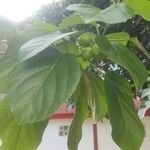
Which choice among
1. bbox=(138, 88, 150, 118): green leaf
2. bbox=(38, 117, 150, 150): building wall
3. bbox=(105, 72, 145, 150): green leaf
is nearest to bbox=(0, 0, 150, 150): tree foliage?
bbox=(105, 72, 145, 150): green leaf

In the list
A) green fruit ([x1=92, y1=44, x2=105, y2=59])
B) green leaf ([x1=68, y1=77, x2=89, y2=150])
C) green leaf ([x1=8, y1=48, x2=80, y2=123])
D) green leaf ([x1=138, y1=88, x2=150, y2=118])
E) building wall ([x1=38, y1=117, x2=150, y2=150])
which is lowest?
building wall ([x1=38, y1=117, x2=150, y2=150])

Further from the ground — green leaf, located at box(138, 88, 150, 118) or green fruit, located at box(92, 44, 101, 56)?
green fruit, located at box(92, 44, 101, 56)

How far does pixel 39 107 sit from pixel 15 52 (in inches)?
2.1

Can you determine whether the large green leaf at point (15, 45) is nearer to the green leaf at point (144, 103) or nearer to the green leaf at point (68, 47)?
the green leaf at point (68, 47)

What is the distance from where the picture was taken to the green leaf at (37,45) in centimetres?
32

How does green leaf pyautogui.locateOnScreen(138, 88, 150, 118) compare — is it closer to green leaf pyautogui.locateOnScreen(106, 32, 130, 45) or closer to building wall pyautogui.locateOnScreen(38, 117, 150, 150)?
green leaf pyautogui.locateOnScreen(106, 32, 130, 45)

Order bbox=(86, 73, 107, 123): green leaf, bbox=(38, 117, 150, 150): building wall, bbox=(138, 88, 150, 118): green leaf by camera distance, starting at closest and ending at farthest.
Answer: bbox=(86, 73, 107, 123): green leaf < bbox=(138, 88, 150, 118): green leaf < bbox=(38, 117, 150, 150): building wall

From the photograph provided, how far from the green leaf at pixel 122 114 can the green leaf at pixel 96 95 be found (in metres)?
0.02

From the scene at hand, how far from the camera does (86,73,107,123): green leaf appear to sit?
1.38 ft

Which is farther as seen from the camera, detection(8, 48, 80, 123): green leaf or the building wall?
the building wall

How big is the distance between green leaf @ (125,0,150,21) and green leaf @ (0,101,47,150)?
13 centimetres

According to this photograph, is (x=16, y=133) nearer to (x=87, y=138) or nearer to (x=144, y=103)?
(x=144, y=103)

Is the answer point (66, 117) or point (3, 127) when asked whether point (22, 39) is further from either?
point (66, 117)

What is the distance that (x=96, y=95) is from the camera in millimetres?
440
